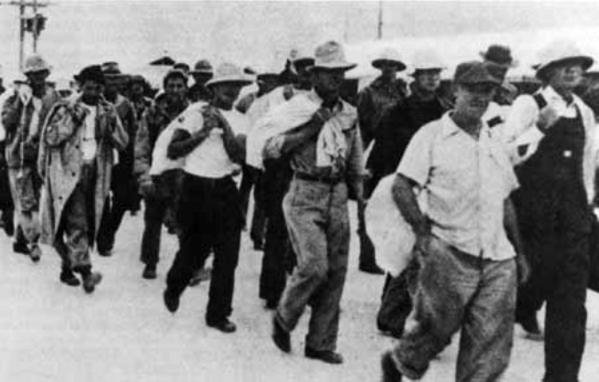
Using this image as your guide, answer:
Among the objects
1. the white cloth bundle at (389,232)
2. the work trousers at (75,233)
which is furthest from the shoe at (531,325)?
the work trousers at (75,233)

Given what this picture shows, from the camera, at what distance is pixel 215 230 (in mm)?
8336

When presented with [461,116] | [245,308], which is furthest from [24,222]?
[461,116]

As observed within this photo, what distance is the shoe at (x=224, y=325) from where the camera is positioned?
8.29m

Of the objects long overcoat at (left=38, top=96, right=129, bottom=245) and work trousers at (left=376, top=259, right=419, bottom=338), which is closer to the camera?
work trousers at (left=376, top=259, right=419, bottom=338)

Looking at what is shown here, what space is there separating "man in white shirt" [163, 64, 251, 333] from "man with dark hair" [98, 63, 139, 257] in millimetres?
3530

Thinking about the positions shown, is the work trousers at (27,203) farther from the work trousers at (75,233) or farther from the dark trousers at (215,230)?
the dark trousers at (215,230)

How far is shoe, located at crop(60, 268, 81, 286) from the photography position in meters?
9.94

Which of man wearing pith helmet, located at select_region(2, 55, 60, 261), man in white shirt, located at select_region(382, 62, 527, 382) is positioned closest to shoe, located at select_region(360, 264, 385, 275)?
man wearing pith helmet, located at select_region(2, 55, 60, 261)

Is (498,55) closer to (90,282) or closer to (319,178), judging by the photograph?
(319,178)

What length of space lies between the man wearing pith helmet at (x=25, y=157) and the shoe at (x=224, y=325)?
343cm

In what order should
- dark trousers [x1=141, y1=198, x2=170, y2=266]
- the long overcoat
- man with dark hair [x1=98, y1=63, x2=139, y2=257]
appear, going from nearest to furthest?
the long overcoat → dark trousers [x1=141, y1=198, x2=170, y2=266] → man with dark hair [x1=98, y1=63, x2=139, y2=257]

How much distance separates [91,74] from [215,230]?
8.02 feet

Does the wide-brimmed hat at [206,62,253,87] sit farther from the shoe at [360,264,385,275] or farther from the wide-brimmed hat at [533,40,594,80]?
the shoe at [360,264,385,275]

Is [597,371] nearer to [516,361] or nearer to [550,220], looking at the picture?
[516,361]
